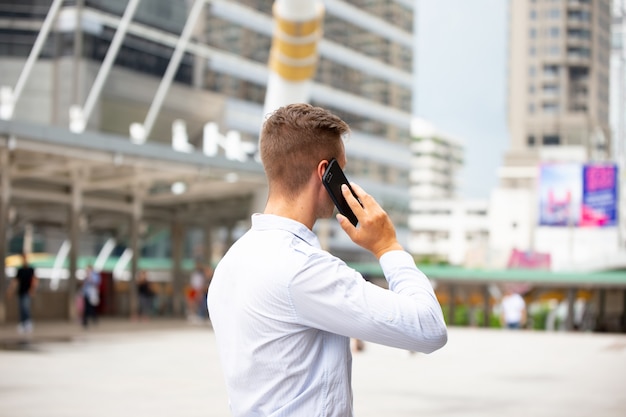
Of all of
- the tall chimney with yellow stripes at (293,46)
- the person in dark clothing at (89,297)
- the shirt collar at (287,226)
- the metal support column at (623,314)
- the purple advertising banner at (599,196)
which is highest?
the tall chimney with yellow stripes at (293,46)

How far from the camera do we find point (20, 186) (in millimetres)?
30547

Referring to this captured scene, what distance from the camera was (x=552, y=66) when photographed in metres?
148

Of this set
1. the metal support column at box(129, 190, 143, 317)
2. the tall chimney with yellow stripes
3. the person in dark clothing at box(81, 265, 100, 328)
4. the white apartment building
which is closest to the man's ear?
the person in dark clothing at box(81, 265, 100, 328)

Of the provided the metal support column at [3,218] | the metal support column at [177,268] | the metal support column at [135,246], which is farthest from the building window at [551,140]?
the metal support column at [3,218]

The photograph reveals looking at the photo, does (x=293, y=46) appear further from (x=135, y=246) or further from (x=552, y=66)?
(x=552, y=66)

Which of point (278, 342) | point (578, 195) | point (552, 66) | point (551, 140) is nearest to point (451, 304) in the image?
point (578, 195)

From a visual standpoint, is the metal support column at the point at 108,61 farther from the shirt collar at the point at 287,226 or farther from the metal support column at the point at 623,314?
the shirt collar at the point at 287,226

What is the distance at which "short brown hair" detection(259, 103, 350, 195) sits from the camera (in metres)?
2.69

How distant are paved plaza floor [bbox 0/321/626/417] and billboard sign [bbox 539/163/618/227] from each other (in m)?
35.4

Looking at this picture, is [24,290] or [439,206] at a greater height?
[439,206]

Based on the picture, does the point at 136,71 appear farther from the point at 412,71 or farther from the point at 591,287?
the point at 412,71

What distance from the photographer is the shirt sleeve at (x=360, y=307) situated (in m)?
2.46

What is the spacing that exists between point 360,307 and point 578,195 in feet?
193

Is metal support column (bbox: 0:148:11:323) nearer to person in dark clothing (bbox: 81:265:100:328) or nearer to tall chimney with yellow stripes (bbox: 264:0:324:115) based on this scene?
person in dark clothing (bbox: 81:265:100:328)
